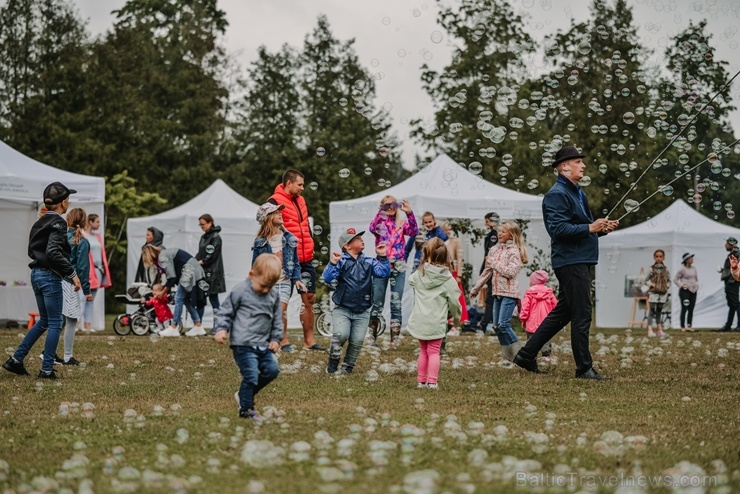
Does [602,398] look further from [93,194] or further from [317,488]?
[93,194]

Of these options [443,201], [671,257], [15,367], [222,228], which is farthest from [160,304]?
[671,257]

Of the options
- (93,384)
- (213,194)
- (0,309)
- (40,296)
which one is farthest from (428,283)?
(213,194)

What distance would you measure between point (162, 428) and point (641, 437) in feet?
9.70

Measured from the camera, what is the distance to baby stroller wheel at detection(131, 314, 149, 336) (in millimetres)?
17156

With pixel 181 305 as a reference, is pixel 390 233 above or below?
above

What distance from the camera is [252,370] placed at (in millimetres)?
6605

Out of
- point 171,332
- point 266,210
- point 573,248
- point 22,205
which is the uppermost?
point 22,205

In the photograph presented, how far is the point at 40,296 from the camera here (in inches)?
376

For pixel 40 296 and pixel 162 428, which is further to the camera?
pixel 40 296

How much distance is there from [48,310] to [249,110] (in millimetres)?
39302

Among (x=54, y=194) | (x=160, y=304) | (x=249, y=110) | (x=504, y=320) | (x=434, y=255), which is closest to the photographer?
(x=434, y=255)

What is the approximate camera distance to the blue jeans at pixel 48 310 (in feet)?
30.8

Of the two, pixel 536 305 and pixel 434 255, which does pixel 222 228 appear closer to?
pixel 536 305

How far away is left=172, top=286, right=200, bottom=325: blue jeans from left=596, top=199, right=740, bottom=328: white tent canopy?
10.7 meters
